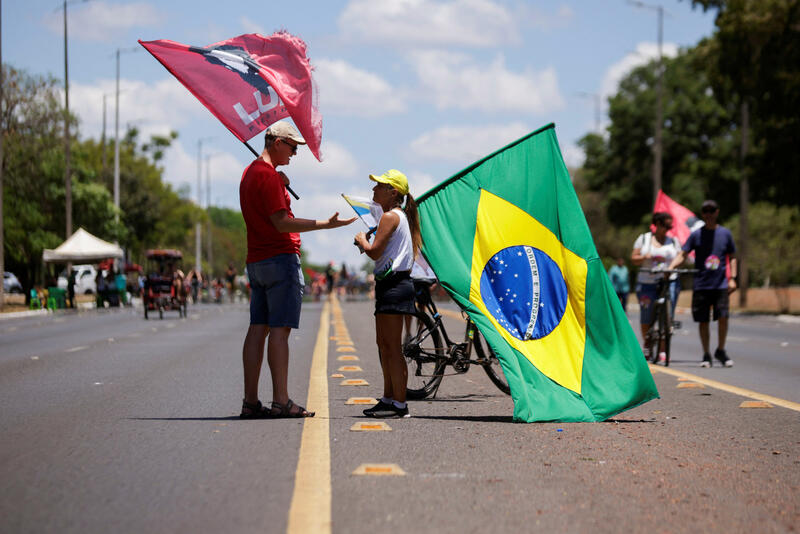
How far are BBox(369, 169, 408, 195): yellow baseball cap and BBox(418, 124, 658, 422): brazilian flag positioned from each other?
1.03 feet

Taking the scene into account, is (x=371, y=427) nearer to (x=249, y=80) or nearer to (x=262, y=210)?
(x=262, y=210)

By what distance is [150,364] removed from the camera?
13.9 m

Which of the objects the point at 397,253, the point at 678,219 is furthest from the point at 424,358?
the point at 678,219

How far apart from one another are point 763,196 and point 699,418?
31.8 metres

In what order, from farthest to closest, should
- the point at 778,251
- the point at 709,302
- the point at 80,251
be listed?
the point at 80,251
the point at 778,251
the point at 709,302

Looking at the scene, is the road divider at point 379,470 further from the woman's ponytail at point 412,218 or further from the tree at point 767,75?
the tree at point 767,75

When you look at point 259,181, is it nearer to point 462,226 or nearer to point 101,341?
point 462,226

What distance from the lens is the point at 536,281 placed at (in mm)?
8430

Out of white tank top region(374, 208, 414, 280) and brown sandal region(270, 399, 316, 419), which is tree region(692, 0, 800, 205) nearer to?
white tank top region(374, 208, 414, 280)

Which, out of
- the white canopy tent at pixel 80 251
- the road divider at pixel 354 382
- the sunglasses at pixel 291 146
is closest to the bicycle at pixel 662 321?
the road divider at pixel 354 382

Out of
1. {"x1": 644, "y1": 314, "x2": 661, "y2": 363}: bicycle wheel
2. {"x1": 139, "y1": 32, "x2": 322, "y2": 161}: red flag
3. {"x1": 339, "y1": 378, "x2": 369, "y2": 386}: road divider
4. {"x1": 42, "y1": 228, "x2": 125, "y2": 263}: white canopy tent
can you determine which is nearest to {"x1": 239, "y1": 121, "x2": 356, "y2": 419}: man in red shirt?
{"x1": 139, "y1": 32, "x2": 322, "y2": 161}: red flag

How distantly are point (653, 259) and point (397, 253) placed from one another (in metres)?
6.79

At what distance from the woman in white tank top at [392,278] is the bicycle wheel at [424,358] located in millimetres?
1067

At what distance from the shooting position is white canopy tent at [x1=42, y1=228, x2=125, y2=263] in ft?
149
